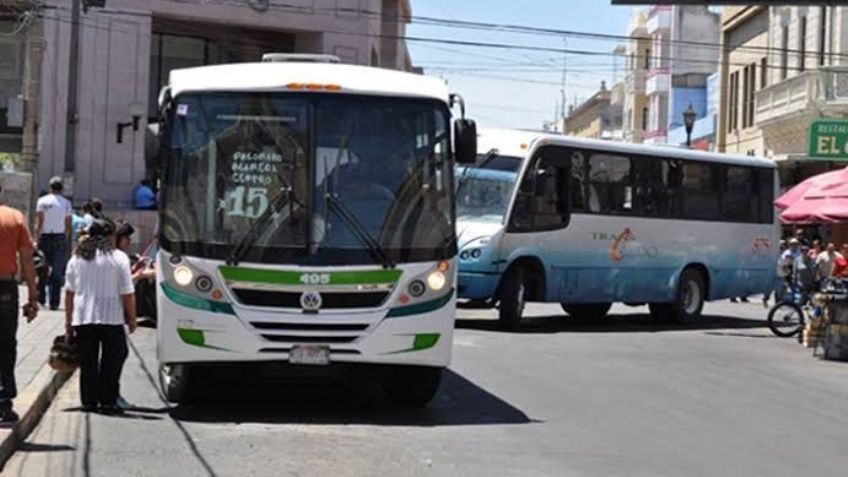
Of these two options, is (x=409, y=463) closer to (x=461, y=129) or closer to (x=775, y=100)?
(x=461, y=129)

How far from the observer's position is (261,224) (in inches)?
434

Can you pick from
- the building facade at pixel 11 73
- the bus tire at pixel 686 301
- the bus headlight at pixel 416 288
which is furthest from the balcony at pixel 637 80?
the bus headlight at pixel 416 288

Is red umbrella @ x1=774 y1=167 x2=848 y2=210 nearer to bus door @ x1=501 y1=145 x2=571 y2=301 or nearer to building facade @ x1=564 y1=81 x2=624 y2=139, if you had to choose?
bus door @ x1=501 y1=145 x2=571 y2=301

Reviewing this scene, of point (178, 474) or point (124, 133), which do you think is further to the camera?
point (124, 133)

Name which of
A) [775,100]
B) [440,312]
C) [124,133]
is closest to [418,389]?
[440,312]

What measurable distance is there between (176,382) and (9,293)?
2.50m

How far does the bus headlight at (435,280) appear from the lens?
11.2 m

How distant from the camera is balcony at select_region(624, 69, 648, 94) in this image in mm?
81062

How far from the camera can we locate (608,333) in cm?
2219

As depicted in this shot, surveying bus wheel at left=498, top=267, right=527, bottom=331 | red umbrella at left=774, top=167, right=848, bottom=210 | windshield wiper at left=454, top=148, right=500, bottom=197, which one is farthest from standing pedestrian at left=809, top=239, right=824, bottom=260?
windshield wiper at left=454, top=148, right=500, bottom=197

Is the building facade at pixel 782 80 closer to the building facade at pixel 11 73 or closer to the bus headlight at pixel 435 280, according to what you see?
the building facade at pixel 11 73

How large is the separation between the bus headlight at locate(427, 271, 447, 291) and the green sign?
78.0 ft

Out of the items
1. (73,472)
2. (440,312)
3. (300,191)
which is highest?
(300,191)

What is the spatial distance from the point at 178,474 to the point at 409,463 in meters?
1.68
